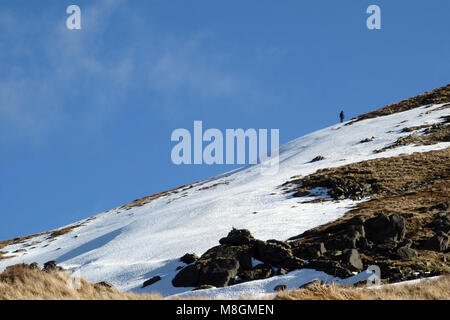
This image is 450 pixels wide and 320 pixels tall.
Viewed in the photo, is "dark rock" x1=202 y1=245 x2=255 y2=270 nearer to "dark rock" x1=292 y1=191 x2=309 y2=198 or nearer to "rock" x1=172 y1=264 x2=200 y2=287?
"rock" x1=172 y1=264 x2=200 y2=287

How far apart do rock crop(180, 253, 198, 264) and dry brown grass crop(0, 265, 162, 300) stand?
1180 centimetres

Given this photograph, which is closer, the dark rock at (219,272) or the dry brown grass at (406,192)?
the dry brown grass at (406,192)

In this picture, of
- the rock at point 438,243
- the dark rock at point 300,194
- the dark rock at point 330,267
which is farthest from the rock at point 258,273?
the dark rock at point 300,194

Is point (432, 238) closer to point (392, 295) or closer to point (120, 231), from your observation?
point (392, 295)

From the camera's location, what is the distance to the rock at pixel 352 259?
19328 millimetres

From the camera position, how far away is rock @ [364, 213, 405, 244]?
72.9 ft

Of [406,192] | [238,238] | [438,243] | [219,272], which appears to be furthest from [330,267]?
[406,192]

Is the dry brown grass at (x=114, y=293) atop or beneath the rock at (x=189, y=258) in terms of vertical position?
atop

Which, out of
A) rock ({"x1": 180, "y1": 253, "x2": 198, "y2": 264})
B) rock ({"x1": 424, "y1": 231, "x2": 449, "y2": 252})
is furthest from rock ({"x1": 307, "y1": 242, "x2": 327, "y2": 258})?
rock ({"x1": 180, "y1": 253, "x2": 198, "y2": 264})

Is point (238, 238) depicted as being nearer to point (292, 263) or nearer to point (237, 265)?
point (237, 265)

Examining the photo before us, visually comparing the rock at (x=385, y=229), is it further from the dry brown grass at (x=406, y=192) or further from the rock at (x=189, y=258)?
the rock at (x=189, y=258)

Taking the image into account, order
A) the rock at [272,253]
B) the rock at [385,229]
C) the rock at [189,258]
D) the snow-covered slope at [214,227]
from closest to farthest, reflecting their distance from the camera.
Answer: the rock at [272,253]
the rock at [385,229]
the rock at [189,258]
the snow-covered slope at [214,227]

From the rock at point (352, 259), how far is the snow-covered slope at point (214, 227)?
4.18 ft

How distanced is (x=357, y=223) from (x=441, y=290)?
12.4 meters
